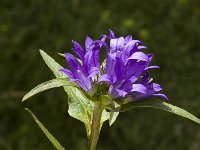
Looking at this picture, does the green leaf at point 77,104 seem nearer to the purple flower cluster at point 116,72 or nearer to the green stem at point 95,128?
the green stem at point 95,128

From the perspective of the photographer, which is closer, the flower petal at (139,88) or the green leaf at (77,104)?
the flower petal at (139,88)

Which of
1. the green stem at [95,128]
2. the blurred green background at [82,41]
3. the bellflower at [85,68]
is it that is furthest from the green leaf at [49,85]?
the blurred green background at [82,41]

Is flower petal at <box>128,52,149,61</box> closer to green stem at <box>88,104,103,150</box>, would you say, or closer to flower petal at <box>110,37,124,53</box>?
flower petal at <box>110,37,124,53</box>

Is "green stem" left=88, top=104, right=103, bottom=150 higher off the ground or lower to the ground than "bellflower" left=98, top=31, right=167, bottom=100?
lower

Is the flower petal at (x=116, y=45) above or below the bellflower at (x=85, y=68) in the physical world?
above

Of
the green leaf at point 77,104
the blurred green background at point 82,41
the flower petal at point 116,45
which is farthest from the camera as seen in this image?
the blurred green background at point 82,41

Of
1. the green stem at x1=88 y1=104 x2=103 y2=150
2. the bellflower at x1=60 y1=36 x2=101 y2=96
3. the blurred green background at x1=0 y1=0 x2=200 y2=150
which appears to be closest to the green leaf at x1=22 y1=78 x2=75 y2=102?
the bellflower at x1=60 y1=36 x2=101 y2=96
